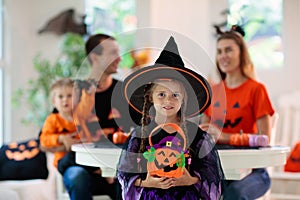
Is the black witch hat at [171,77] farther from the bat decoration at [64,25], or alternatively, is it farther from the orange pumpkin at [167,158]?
the bat decoration at [64,25]

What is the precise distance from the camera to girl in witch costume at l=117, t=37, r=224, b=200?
1813 mm

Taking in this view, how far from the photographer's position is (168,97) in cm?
183

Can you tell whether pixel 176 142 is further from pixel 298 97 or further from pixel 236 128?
pixel 298 97

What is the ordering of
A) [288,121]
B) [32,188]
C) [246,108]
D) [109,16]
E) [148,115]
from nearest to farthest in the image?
1. [148,115]
2. [246,108]
3. [32,188]
4. [288,121]
5. [109,16]

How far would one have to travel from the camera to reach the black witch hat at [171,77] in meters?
A: 1.83

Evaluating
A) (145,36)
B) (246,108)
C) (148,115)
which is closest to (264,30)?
(145,36)

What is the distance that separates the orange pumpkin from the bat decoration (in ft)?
9.31

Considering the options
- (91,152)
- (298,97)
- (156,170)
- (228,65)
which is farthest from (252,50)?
(156,170)

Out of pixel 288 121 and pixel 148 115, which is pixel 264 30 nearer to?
pixel 288 121

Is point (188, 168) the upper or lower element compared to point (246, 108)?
lower

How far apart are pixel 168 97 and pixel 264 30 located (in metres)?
2.81

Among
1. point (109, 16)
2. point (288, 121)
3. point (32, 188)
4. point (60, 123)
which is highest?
point (109, 16)

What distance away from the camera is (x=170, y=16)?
430 cm

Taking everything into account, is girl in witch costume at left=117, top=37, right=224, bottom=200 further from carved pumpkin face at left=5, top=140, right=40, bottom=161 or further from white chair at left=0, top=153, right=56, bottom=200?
carved pumpkin face at left=5, top=140, right=40, bottom=161
